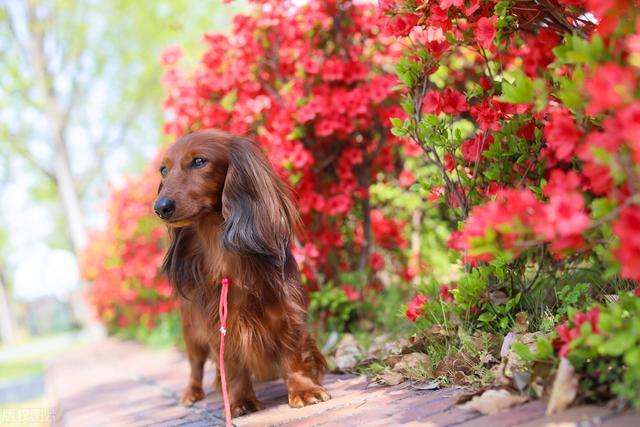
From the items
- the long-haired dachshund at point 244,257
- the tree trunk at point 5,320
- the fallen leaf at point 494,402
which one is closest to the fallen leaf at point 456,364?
the fallen leaf at point 494,402

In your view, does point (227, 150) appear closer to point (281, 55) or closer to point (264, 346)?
point (264, 346)

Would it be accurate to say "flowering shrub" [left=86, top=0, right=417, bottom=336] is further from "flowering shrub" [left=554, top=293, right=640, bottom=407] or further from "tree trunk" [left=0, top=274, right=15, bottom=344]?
"tree trunk" [left=0, top=274, right=15, bottom=344]

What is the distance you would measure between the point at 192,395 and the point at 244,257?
1104 mm

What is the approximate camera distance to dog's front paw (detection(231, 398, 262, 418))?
8.70 feet

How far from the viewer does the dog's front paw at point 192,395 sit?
321 centimetres

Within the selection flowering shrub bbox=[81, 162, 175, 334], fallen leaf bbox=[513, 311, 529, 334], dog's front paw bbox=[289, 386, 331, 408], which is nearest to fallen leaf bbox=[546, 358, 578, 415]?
fallen leaf bbox=[513, 311, 529, 334]

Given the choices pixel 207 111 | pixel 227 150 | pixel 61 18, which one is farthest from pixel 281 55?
pixel 61 18

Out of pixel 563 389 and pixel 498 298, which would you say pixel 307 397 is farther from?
pixel 563 389

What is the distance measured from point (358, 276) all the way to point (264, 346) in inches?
64.8

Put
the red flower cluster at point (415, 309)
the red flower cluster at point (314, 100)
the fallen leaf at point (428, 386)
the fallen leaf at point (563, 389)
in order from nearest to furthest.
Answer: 1. the fallen leaf at point (563, 389)
2. the fallen leaf at point (428, 386)
3. the red flower cluster at point (415, 309)
4. the red flower cluster at point (314, 100)

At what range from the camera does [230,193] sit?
2.61 m

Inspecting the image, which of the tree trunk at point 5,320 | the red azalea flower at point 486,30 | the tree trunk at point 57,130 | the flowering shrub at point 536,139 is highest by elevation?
the tree trunk at point 57,130

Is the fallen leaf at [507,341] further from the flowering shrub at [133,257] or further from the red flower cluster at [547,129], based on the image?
the flowering shrub at [133,257]

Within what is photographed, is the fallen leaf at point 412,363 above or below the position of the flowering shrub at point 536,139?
below
